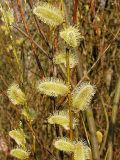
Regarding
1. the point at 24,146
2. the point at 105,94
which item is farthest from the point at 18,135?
the point at 105,94

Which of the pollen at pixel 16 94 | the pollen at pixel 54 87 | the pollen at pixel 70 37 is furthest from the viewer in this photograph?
the pollen at pixel 16 94

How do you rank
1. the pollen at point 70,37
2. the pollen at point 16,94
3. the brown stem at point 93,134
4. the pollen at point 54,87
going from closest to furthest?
the pollen at point 70,37
the pollen at point 54,87
the pollen at point 16,94
the brown stem at point 93,134

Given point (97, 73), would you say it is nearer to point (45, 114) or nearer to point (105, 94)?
point (105, 94)

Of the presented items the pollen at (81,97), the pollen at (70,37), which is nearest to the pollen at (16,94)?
the pollen at (81,97)

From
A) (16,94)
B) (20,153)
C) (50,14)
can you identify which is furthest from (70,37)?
(20,153)

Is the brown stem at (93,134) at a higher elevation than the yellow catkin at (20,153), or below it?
higher

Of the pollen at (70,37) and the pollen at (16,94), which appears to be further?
the pollen at (16,94)

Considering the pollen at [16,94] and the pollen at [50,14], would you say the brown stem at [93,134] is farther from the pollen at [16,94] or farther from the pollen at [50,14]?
the pollen at [50,14]
